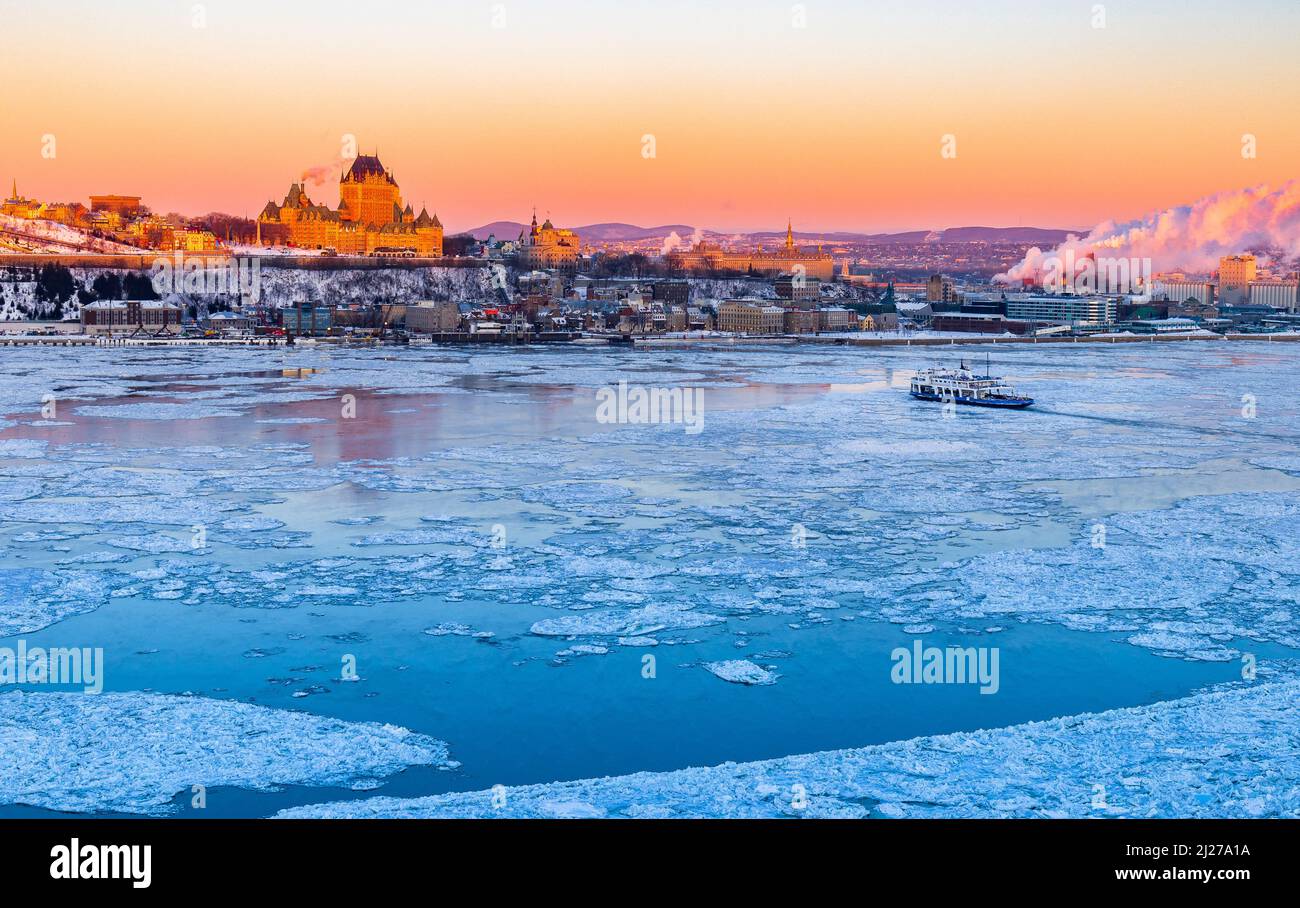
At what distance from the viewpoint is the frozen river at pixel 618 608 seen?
711 centimetres

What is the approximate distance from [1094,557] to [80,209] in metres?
118

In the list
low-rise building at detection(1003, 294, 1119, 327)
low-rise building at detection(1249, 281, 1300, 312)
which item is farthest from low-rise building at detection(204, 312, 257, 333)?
low-rise building at detection(1249, 281, 1300, 312)

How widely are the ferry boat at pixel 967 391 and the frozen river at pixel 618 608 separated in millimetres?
6532

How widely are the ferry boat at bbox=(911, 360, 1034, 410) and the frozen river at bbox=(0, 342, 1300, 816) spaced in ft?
21.4

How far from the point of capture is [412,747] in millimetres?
7449

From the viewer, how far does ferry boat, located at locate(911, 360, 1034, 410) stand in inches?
1123

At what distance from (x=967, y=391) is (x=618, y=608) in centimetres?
2132

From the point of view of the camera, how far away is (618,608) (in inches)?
403

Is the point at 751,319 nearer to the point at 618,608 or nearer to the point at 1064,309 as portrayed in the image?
the point at 1064,309
